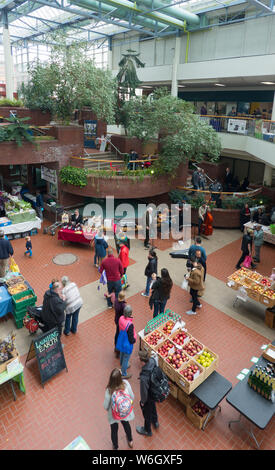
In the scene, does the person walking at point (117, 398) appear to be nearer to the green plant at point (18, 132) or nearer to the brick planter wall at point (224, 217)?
the green plant at point (18, 132)

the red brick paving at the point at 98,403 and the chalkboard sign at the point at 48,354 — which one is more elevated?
the chalkboard sign at the point at 48,354

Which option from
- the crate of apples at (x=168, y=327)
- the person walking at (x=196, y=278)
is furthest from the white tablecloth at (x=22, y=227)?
the crate of apples at (x=168, y=327)

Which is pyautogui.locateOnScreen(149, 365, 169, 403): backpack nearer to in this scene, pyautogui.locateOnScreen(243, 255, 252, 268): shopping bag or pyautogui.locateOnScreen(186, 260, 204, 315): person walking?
pyautogui.locateOnScreen(186, 260, 204, 315): person walking

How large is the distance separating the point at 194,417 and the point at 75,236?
8.61 m

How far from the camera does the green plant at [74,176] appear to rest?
1501 centimetres

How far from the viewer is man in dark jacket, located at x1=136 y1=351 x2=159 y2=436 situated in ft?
15.9

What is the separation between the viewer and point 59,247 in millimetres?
13148

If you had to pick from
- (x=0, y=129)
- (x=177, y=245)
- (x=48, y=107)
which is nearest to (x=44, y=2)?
(x=48, y=107)

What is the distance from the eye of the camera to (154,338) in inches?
267

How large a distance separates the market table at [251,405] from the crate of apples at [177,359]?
3.25ft

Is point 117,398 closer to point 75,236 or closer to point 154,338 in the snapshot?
point 154,338

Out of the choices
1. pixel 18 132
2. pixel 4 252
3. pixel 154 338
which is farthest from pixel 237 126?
pixel 154 338
